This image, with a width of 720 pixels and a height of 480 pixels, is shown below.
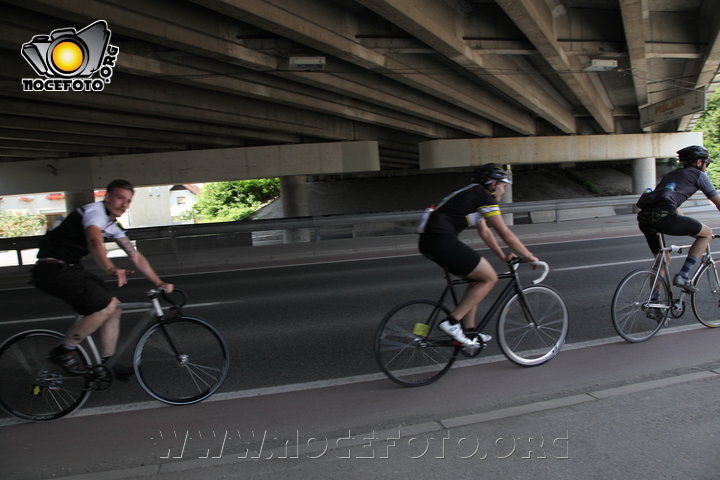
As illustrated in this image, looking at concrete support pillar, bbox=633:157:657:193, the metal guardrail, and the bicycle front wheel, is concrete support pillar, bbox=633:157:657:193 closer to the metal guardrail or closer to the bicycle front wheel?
the metal guardrail

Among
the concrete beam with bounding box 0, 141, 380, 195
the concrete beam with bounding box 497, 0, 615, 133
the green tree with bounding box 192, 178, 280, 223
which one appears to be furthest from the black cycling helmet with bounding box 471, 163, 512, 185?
the green tree with bounding box 192, 178, 280, 223

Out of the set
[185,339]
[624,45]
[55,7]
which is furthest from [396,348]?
[624,45]

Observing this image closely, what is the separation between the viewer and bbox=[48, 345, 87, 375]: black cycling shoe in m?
3.82

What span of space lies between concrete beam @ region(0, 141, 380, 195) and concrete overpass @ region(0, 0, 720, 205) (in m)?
0.05

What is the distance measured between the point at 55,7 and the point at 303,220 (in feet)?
33.6

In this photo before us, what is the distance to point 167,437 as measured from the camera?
138 inches

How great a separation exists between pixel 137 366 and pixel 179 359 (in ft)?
1.03

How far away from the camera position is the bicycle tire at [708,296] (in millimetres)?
5270

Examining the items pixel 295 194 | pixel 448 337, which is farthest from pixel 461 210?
pixel 295 194

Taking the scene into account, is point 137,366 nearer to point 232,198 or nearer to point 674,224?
point 674,224

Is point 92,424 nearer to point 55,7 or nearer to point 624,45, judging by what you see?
point 55,7

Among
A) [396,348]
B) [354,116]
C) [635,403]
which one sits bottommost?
[635,403]

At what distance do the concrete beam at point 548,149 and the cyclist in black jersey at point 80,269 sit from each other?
1839 centimetres

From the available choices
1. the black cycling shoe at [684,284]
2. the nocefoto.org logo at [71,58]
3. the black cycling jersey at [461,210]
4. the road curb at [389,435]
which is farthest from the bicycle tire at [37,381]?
the black cycling shoe at [684,284]
